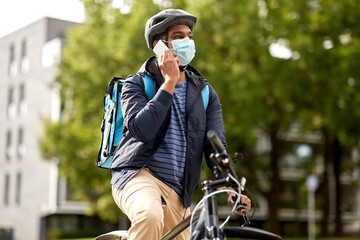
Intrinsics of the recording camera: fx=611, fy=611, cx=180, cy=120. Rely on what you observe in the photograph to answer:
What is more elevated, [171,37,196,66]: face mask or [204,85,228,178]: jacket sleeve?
[171,37,196,66]: face mask

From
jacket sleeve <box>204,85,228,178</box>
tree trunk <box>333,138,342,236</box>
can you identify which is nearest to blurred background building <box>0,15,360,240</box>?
tree trunk <box>333,138,342,236</box>

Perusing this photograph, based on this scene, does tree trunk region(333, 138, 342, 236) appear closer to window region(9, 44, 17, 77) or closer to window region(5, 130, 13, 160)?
window region(5, 130, 13, 160)

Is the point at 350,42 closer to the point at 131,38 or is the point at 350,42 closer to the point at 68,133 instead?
the point at 131,38

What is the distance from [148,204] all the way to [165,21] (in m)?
1.03

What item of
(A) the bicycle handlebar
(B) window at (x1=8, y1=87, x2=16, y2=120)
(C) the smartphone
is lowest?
(A) the bicycle handlebar

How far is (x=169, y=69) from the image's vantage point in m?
3.12

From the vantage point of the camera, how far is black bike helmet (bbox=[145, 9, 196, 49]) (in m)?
3.37

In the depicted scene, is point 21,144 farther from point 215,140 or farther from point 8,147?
point 215,140

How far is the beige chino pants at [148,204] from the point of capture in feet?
9.86

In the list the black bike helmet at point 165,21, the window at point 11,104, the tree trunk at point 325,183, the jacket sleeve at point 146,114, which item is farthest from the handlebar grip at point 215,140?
the window at point 11,104

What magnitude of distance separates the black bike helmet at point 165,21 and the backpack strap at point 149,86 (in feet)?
0.91

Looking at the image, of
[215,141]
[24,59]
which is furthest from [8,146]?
[215,141]

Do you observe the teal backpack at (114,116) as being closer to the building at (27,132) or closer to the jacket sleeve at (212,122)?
the jacket sleeve at (212,122)

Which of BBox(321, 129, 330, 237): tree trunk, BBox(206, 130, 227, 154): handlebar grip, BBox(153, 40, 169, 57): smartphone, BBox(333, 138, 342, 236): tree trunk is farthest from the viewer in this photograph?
BBox(333, 138, 342, 236): tree trunk
